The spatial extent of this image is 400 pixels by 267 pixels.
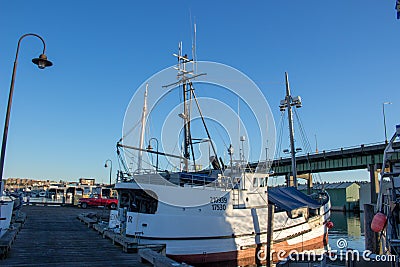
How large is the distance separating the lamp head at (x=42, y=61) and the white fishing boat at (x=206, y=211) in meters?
6.35

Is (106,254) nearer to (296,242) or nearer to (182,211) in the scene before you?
(182,211)

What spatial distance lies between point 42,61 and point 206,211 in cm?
954

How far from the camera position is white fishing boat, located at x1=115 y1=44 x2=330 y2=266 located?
1498cm

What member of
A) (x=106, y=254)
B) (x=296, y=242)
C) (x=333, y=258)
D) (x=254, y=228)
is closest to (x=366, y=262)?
(x=333, y=258)

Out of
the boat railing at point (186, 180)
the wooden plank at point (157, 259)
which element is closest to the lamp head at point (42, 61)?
the boat railing at point (186, 180)

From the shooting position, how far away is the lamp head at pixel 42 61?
1137 centimetres

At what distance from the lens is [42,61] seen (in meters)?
11.4

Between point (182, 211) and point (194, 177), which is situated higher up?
point (194, 177)

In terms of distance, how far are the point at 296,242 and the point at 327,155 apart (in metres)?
36.8

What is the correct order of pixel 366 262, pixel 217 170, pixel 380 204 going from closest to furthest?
pixel 366 262 < pixel 380 204 < pixel 217 170

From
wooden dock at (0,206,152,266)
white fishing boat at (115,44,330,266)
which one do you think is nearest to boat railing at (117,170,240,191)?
white fishing boat at (115,44,330,266)

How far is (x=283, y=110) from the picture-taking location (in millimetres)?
29844

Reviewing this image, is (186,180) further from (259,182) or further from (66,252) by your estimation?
(66,252)

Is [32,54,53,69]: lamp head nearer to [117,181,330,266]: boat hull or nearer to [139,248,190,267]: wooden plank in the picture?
[117,181,330,266]: boat hull
